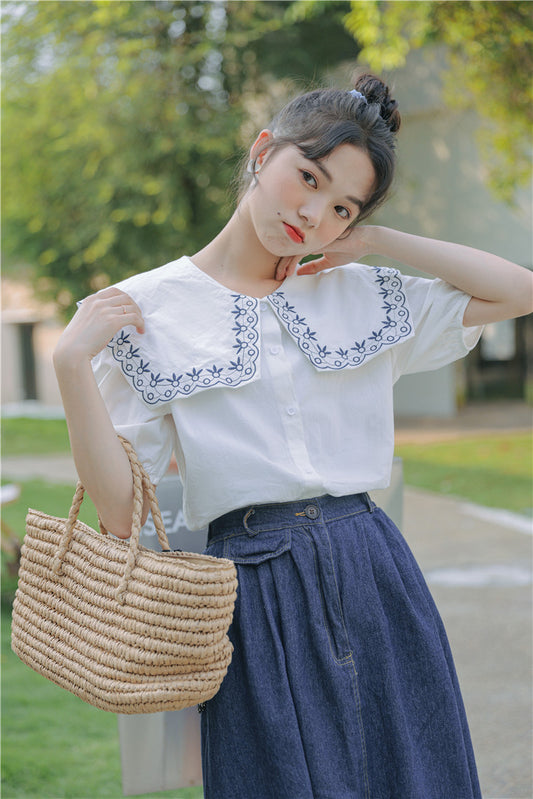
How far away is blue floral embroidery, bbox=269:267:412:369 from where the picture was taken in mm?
1491

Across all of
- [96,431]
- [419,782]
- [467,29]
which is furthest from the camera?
[467,29]

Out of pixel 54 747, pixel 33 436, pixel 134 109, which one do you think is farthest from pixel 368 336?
pixel 33 436

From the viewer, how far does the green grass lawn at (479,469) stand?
7141 mm

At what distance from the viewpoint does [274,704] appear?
1.38 meters

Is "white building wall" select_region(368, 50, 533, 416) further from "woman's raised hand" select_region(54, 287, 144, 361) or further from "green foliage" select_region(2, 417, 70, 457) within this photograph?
"woman's raised hand" select_region(54, 287, 144, 361)

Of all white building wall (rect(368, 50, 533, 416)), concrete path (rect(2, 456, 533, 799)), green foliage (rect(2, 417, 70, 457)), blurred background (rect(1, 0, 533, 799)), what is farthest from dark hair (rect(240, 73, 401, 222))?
green foliage (rect(2, 417, 70, 457))

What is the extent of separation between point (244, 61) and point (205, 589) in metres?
11.6

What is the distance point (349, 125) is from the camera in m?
1.45

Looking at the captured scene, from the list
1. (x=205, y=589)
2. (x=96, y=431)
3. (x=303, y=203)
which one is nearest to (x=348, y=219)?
(x=303, y=203)

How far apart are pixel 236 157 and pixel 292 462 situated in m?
8.46

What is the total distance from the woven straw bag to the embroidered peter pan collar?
0.52 ft

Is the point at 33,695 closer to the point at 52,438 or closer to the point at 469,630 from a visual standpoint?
the point at 469,630

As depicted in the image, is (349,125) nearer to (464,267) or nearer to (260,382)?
(464,267)

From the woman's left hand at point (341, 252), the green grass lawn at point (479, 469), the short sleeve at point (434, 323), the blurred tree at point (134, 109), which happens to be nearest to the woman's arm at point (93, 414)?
the woman's left hand at point (341, 252)
